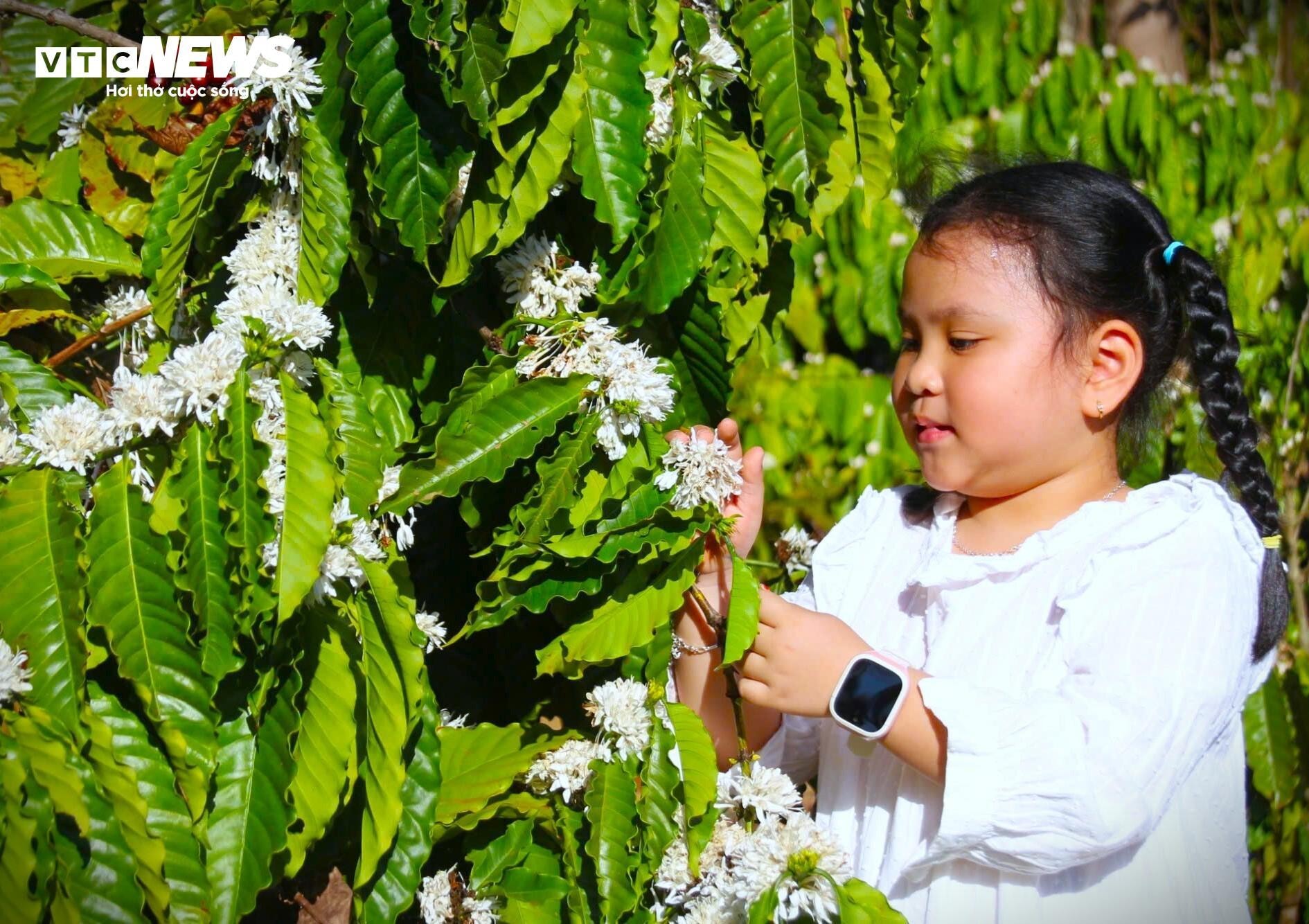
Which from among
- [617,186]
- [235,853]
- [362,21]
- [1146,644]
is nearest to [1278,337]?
[1146,644]

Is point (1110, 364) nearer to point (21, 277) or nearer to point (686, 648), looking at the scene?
point (686, 648)

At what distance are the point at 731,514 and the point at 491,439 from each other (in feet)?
1.28

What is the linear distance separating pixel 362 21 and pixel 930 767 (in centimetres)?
114

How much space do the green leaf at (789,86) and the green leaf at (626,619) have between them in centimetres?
57

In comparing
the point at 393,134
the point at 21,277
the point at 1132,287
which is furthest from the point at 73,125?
the point at 1132,287

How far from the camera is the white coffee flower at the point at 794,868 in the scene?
1315mm

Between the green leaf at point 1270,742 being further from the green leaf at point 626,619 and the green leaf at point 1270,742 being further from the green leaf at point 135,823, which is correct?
the green leaf at point 135,823

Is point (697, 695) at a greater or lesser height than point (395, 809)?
greater

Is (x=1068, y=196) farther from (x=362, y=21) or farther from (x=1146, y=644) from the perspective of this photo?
(x=362, y=21)

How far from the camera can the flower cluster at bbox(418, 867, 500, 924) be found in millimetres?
1557

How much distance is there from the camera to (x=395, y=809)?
53.2 inches

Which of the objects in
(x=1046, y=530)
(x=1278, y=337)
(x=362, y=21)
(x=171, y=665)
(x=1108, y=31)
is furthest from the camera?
(x=1108, y=31)

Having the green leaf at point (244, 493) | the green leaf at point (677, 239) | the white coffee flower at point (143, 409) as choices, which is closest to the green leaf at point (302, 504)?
the green leaf at point (244, 493)

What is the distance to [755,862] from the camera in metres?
1.37
